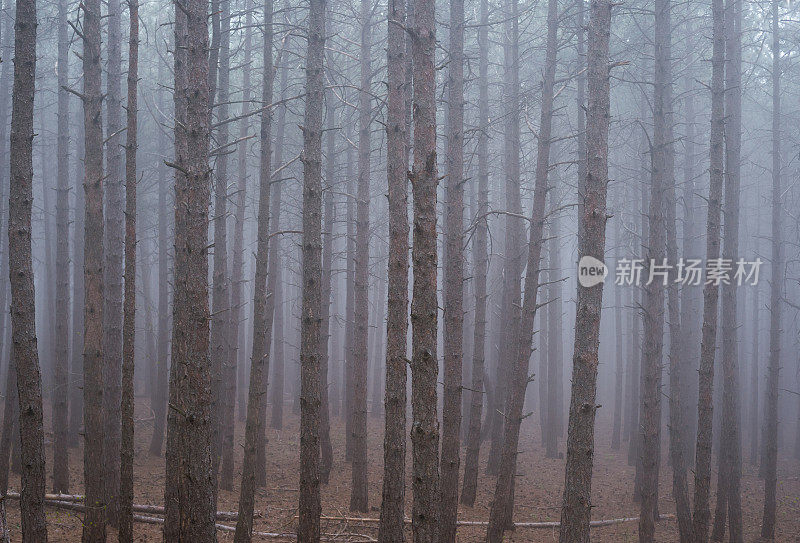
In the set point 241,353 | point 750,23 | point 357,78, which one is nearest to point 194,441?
point 357,78

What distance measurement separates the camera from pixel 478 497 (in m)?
12.2

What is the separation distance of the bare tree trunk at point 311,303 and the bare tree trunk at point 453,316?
1790 mm

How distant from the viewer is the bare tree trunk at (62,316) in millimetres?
9773

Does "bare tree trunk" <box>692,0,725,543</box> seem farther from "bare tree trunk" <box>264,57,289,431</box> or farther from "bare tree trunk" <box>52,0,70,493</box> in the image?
"bare tree trunk" <box>52,0,70,493</box>

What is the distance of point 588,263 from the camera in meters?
6.83

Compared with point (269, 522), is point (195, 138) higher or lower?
higher

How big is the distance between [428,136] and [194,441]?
3727 mm

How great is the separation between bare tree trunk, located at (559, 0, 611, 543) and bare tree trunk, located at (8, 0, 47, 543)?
17.7 feet

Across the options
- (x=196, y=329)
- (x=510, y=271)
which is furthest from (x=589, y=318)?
(x=510, y=271)

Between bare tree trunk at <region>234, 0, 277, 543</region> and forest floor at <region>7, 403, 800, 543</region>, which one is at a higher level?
bare tree trunk at <region>234, 0, 277, 543</region>

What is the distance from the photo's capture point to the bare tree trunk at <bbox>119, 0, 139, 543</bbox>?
7109 millimetres

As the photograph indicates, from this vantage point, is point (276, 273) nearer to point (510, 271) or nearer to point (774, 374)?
point (510, 271)

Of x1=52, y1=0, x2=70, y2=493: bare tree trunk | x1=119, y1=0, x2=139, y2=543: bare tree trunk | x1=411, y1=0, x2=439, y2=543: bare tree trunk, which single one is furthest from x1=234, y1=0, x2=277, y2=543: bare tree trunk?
x1=52, y1=0, x2=70, y2=493: bare tree trunk

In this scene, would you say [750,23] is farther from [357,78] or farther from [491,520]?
[491,520]
